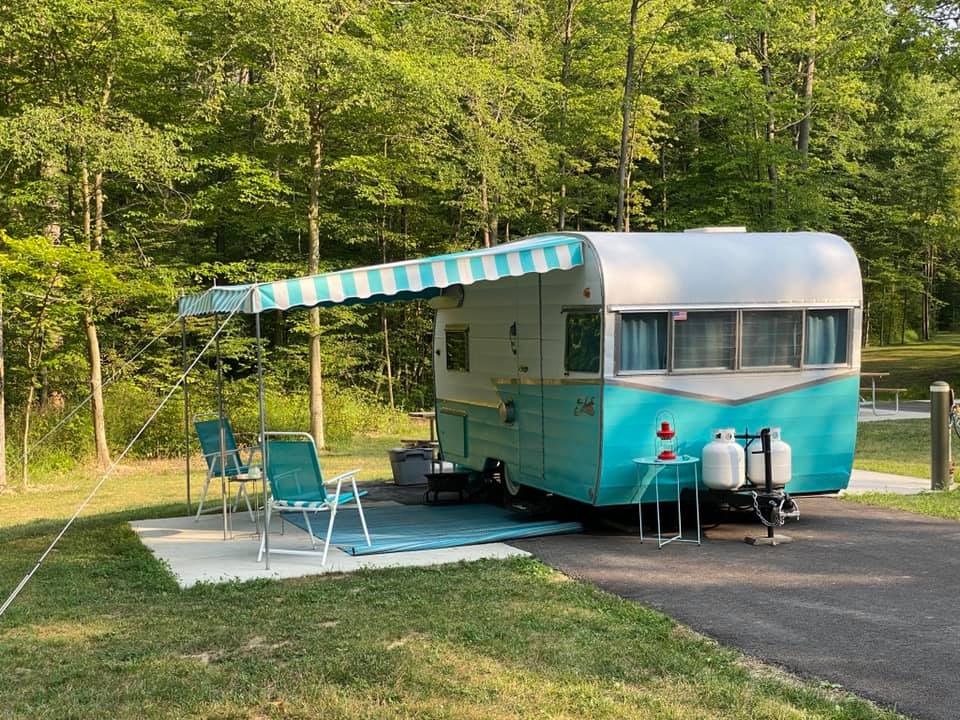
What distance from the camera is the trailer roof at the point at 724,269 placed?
26.5ft

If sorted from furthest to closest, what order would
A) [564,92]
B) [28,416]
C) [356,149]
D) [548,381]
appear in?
[564,92] < [356,149] < [28,416] < [548,381]

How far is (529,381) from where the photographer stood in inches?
355

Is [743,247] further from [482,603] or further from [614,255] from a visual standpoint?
[482,603]

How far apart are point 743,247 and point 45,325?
10961 millimetres

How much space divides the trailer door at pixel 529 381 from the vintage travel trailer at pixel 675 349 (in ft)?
0.06

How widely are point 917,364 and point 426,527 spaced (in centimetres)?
2425

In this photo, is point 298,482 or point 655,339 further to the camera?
point 655,339

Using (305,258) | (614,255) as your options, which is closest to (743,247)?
(614,255)

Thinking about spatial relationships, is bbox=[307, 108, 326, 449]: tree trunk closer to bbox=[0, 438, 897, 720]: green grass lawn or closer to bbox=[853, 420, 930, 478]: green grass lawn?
bbox=[853, 420, 930, 478]: green grass lawn

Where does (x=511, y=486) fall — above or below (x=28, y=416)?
below

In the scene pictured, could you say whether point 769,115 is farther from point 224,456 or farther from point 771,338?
point 224,456

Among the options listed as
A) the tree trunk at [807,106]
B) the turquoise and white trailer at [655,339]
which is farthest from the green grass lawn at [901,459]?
the tree trunk at [807,106]

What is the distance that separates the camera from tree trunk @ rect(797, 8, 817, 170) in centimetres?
2194

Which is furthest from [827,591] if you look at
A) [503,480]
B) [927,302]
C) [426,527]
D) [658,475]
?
[927,302]
